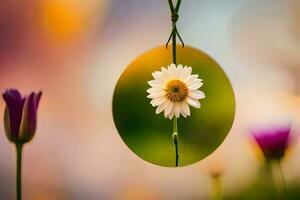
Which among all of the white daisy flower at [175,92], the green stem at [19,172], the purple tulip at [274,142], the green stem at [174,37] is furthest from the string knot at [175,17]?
the green stem at [19,172]

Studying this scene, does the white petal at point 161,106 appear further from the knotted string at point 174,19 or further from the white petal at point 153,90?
the knotted string at point 174,19

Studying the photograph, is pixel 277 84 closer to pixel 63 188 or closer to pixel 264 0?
pixel 264 0

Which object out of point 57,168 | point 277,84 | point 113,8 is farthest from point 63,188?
point 277,84

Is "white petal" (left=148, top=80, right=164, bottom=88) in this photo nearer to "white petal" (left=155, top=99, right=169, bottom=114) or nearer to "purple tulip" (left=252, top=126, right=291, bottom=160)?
"white petal" (left=155, top=99, right=169, bottom=114)

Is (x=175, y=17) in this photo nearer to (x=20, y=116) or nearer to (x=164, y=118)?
(x=164, y=118)

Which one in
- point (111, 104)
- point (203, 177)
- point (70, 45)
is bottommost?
point (203, 177)

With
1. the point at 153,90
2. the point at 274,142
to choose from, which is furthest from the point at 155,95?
the point at 274,142
